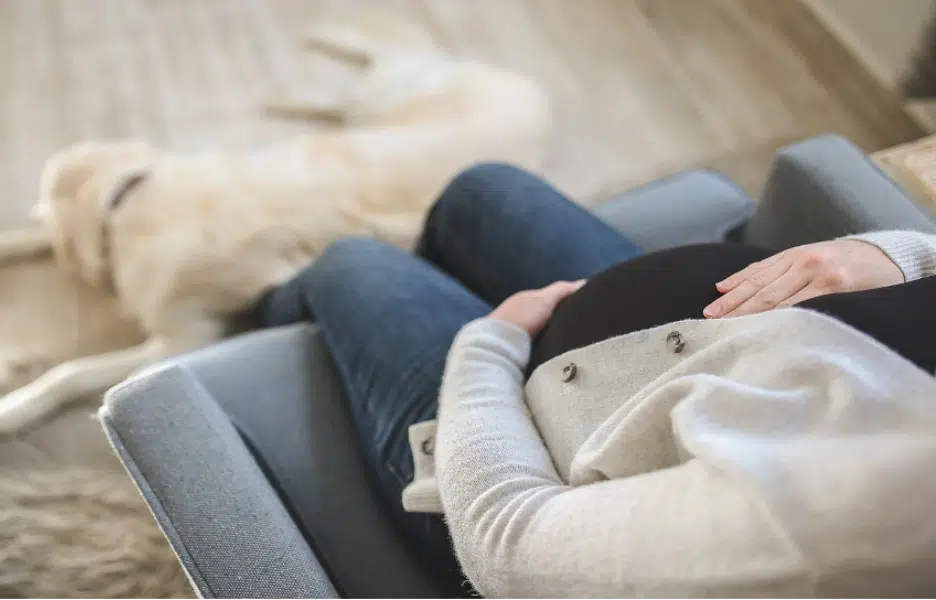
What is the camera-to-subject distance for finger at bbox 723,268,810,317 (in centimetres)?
65

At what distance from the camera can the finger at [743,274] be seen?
0.70 metres

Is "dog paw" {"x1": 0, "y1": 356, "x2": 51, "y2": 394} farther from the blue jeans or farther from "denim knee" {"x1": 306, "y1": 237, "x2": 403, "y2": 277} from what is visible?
"denim knee" {"x1": 306, "y1": 237, "x2": 403, "y2": 277}

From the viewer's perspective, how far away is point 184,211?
1.35 meters

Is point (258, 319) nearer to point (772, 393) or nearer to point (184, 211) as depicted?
point (184, 211)

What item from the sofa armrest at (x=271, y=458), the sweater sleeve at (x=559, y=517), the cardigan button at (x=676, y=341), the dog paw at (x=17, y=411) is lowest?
the dog paw at (x=17, y=411)

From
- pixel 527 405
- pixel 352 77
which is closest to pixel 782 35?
pixel 352 77

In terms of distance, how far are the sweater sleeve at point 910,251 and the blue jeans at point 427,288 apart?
37cm

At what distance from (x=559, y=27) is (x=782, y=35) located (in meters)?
0.62

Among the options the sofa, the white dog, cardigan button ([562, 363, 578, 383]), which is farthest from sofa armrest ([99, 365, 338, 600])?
the white dog

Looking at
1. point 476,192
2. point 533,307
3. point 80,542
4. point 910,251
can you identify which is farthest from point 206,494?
point 910,251

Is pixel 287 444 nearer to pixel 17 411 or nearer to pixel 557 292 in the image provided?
pixel 557 292

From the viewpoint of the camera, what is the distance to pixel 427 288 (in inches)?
38.7

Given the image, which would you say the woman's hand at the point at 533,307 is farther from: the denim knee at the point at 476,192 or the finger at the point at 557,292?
the denim knee at the point at 476,192

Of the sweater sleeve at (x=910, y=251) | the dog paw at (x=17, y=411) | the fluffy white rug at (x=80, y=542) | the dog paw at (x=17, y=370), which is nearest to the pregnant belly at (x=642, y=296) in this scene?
the sweater sleeve at (x=910, y=251)
